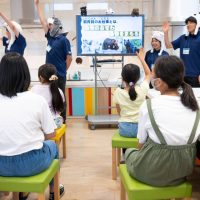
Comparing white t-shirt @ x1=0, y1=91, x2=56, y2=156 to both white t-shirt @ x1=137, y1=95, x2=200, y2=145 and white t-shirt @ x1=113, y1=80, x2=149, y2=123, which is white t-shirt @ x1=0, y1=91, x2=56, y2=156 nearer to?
white t-shirt @ x1=137, y1=95, x2=200, y2=145

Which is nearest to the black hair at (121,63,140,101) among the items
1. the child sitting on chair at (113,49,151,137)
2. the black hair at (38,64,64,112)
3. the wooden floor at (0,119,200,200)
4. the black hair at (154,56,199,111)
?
the child sitting on chair at (113,49,151,137)

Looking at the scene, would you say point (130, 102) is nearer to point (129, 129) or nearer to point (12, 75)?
point (129, 129)

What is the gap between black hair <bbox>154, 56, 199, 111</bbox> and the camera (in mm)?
1684

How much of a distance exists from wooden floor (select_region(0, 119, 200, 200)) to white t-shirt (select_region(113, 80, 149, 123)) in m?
0.55

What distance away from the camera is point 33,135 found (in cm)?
181

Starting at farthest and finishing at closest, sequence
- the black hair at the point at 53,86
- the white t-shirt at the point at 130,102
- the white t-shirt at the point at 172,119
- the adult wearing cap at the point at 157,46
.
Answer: the adult wearing cap at the point at 157,46
the black hair at the point at 53,86
the white t-shirt at the point at 130,102
the white t-shirt at the point at 172,119

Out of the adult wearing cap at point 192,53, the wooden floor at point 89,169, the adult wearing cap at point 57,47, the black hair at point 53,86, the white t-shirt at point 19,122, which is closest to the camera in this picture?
the white t-shirt at point 19,122

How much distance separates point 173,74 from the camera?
1698mm

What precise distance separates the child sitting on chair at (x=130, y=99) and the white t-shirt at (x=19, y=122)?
1030mm

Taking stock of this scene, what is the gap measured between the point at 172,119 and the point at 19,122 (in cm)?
76

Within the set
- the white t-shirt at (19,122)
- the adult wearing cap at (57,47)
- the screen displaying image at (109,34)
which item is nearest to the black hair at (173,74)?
the white t-shirt at (19,122)

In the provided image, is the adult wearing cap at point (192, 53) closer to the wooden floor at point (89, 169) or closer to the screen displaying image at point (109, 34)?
the screen displaying image at point (109, 34)

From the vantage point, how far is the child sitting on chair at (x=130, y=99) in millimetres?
2688

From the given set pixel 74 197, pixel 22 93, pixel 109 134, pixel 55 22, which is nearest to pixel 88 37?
pixel 55 22
